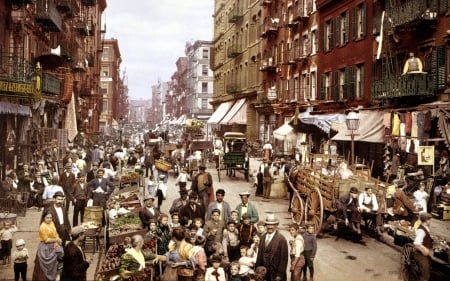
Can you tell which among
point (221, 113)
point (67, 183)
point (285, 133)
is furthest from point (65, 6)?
point (221, 113)

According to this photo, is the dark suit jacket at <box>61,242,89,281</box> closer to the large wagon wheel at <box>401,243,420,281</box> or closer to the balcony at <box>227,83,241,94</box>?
the large wagon wheel at <box>401,243,420,281</box>

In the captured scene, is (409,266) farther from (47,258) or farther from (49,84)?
(49,84)

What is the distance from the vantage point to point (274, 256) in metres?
9.34

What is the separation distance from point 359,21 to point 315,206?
16360 millimetres

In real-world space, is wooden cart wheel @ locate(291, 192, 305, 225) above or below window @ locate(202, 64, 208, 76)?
below

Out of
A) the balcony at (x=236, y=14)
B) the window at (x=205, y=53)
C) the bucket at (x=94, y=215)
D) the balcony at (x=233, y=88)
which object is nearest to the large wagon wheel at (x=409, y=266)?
the bucket at (x=94, y=215)

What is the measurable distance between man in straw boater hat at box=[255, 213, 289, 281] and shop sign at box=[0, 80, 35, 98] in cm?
1287

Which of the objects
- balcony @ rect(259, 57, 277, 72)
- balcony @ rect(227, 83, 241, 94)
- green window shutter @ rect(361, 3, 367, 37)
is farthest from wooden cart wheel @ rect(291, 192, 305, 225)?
balcony @ rect(227, 83, 241, 94)

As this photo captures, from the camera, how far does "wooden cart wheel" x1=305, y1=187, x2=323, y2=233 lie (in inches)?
571

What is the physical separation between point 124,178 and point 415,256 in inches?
512

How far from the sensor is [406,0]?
22.5 m

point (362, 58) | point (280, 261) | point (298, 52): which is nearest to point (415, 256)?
point (280, 261)

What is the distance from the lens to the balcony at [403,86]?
2042 centimetres

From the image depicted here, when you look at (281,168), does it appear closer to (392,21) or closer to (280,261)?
(392,21)
